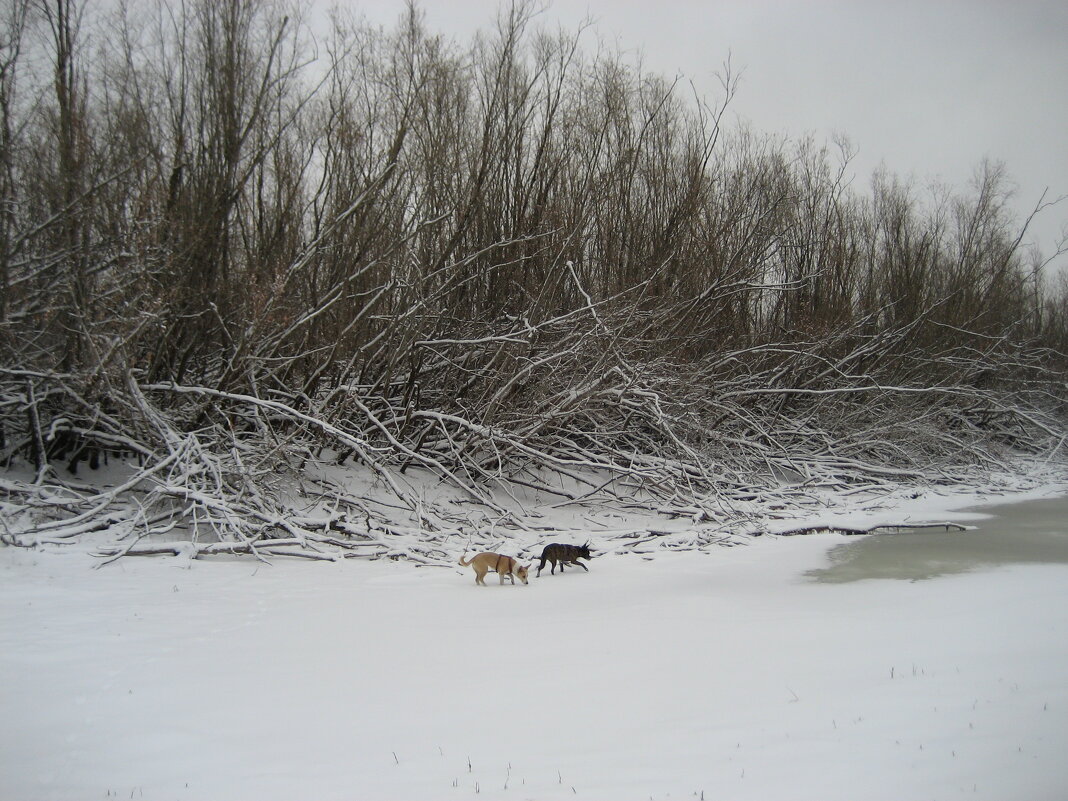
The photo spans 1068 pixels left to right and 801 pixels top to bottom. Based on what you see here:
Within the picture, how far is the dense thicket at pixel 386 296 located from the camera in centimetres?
924

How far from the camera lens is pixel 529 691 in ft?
13.4

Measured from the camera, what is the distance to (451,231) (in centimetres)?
1324

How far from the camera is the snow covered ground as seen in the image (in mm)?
3068

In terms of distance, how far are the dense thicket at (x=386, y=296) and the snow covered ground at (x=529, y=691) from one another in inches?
112

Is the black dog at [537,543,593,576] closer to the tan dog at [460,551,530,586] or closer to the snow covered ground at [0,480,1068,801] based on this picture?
the tan dog at [460,551,530,586]

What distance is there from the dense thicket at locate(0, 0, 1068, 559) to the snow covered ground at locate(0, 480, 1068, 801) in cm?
284

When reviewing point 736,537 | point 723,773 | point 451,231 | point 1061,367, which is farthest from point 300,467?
point 1061,367

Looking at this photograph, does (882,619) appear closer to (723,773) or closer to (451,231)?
(723,773)

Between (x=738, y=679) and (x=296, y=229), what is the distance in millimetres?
9897

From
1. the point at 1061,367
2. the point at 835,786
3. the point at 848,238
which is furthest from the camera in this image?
the point at 1061,367

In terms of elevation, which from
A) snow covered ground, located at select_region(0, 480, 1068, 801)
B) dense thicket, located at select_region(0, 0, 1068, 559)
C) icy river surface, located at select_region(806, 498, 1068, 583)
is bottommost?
icy river surface, located at select_region(806, 498, 1068, 583)

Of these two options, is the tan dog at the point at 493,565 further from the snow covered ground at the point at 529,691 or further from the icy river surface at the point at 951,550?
the icy river surface at the point at 951,550

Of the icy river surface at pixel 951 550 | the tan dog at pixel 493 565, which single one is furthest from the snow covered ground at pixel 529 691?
the icy river surface at pixel 951 550

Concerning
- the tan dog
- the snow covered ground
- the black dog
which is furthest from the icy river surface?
the tan dog
